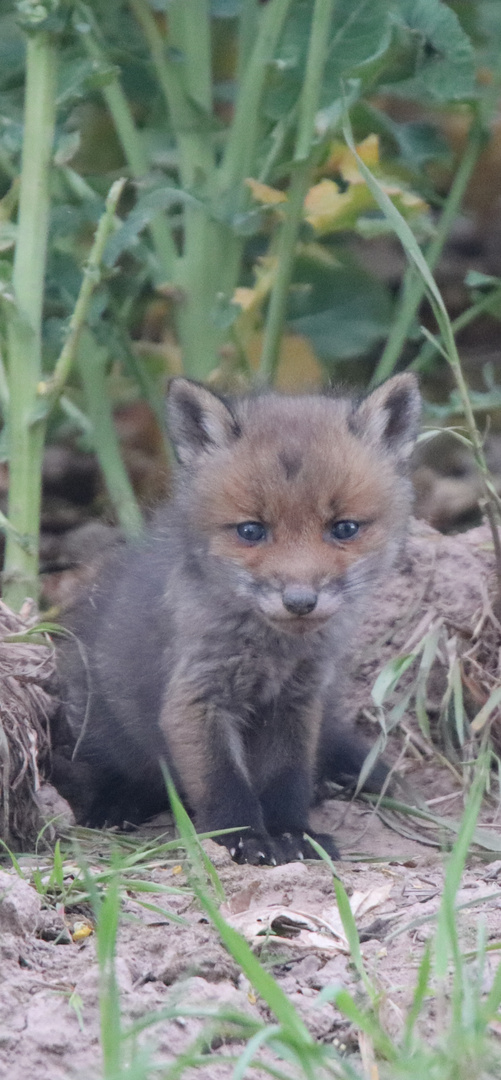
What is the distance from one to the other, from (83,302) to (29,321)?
20 centimetres

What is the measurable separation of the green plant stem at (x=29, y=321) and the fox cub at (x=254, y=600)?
0.44 metres

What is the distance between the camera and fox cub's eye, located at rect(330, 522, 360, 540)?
149 inches

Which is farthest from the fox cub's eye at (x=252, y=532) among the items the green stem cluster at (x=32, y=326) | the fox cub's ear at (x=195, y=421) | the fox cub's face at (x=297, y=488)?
the green stem cluster at (x=32, y=326)

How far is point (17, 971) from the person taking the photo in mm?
2604

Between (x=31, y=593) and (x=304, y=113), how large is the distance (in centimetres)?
214

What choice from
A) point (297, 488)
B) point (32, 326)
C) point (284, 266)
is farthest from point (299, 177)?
point (297, 488)

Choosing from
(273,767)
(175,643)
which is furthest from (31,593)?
(273,767)

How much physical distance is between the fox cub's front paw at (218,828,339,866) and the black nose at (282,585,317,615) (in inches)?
28.4

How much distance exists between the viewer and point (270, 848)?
3777 mm

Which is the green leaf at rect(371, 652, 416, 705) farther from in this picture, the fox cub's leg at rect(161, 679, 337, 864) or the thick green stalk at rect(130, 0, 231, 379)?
the thick green stalk at rect(130, 0, 231, 379)

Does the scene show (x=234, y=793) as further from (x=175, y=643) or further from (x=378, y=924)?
(x=378, y=924)

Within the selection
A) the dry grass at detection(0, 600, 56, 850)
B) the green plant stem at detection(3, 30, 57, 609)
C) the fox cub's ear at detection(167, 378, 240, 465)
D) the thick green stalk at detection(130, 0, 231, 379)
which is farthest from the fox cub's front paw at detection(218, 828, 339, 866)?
the thick green stalk at detection(130, 0, 231, 379)

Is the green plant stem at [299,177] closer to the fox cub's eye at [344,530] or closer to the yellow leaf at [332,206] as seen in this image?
the yellow leaf at [332,206]

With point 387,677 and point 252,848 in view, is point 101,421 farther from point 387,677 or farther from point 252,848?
point 252,848
